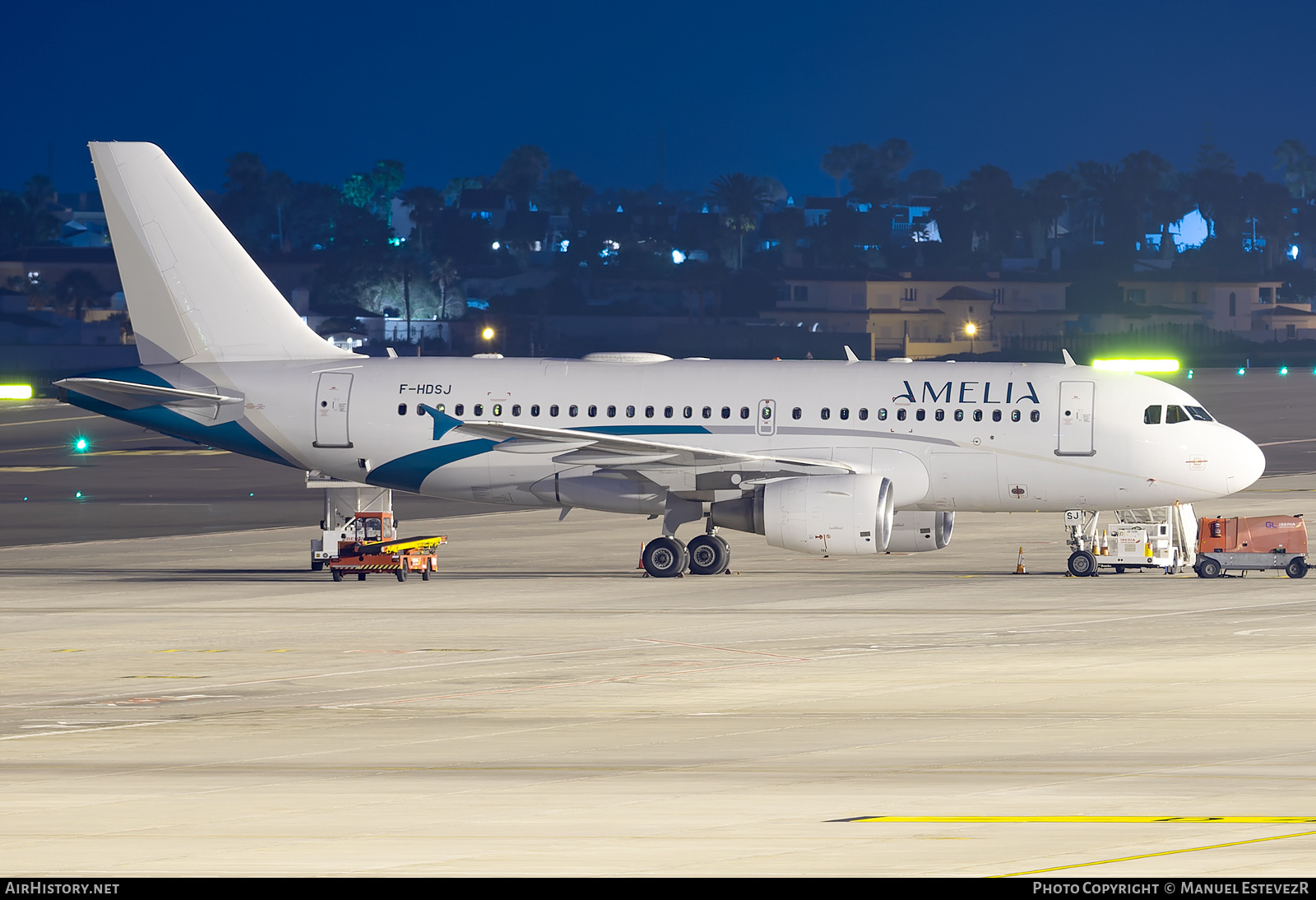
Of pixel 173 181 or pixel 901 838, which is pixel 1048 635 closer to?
pixel 901 838

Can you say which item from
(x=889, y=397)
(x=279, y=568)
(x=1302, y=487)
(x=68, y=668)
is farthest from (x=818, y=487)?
(x=1302, y=487)

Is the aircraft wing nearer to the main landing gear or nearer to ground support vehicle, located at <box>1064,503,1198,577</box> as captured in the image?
the main landing gear

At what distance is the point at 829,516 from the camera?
39.0 meters

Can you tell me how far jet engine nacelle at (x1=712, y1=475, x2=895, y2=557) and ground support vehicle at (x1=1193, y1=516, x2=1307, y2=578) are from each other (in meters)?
7.51

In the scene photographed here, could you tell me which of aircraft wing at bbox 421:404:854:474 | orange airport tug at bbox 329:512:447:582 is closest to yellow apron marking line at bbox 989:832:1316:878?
aircraft wing at bbox 421:404:854:474

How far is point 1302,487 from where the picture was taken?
67.5 meters

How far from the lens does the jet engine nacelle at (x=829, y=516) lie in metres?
39.0

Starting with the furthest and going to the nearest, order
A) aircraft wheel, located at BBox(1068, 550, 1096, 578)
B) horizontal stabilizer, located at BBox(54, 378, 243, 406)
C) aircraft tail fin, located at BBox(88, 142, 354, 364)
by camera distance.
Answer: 1. aircraft tail fin, located at BBox(88, 142, 354, 364)
2. horizontal stabilizer, located at BBox(54, 378, 243, 406)
3. aircraft wheel, located at BBox(1068, 550, 1096, 578)

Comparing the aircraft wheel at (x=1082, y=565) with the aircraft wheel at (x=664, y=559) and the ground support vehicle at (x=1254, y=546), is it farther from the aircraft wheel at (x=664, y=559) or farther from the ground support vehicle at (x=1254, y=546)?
the aircraft wheel at (x=664, y=559)

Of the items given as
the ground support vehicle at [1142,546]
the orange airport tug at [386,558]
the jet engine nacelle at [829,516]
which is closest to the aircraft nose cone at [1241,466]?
the ground support vehicle at [1142,546]

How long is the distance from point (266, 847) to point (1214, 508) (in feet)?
157

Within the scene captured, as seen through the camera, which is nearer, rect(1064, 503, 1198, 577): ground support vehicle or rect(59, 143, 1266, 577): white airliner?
rect(59, 143, 1266, 577): white airliner

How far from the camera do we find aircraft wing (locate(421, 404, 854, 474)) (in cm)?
4012

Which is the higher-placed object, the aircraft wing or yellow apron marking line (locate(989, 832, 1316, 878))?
the aircraft wing
